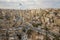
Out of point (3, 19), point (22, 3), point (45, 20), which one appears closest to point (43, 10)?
point (45, 20)

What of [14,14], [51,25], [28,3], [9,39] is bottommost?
[9,39]

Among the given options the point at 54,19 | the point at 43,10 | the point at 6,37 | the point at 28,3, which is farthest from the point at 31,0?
the point at 6,37

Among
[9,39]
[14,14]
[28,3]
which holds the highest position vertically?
[28,3]

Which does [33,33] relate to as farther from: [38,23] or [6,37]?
[6,37]

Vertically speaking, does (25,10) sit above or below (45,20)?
above

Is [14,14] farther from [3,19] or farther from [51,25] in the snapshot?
[51,25]

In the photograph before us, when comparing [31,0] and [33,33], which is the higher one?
[31,0]
